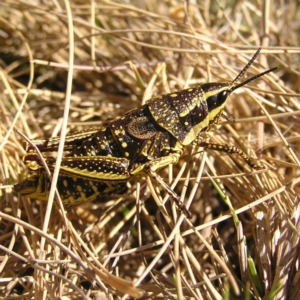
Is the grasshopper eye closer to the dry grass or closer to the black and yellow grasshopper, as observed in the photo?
the black and yellow grasshopper

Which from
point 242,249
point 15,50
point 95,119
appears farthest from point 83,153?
point 15,50

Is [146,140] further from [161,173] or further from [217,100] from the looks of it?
[217,100]

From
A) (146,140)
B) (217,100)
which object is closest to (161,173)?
(146,140)

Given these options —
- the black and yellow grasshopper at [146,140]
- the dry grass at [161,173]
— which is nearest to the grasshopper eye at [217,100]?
the black and yellow grasshopper at [146,140]

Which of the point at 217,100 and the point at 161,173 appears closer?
the point at 217,100

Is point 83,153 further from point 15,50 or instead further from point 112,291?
point 15,50

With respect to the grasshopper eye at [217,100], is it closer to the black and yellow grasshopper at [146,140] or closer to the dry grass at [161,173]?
the black and yellow grasshopper at [146,140]
